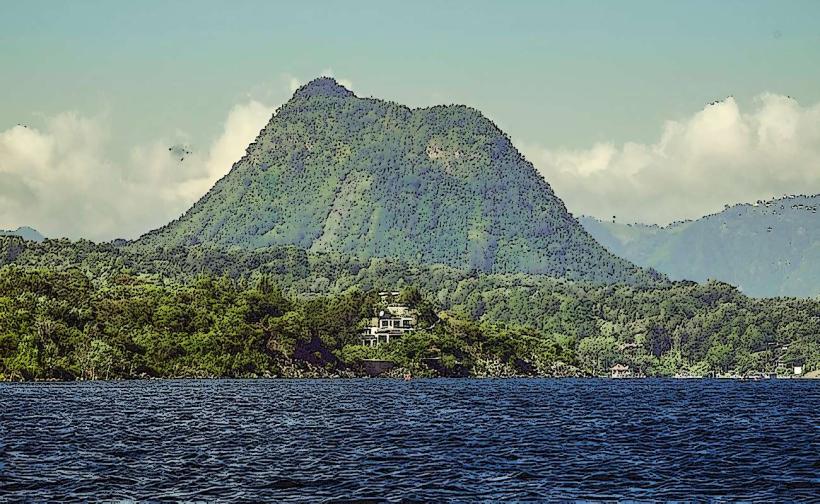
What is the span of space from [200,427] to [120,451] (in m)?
20.4

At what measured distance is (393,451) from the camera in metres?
79.1

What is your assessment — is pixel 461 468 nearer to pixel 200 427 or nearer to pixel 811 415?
pixel 200 427

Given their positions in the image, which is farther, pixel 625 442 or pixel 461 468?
pixel 625 442

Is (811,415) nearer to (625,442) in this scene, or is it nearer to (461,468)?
(625,442)

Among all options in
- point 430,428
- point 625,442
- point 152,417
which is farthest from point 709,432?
point 152,417

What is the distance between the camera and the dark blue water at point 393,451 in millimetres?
60250

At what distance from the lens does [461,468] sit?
229 feet

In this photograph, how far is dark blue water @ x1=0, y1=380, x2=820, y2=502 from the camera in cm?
6025

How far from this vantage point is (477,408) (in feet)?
434

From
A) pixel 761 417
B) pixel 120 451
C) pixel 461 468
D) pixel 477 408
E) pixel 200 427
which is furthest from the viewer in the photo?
pixel 477 408

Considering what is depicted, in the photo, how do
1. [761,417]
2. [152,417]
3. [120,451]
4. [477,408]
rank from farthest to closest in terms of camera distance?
[477,408], [761,417], [152,417], [120,451]

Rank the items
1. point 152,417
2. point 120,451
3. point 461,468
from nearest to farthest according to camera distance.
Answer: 1. point 461,468
2. point 120,451
3. point 152,417

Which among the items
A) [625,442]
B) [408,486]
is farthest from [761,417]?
[408,486]

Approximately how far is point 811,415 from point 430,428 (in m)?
51.3
